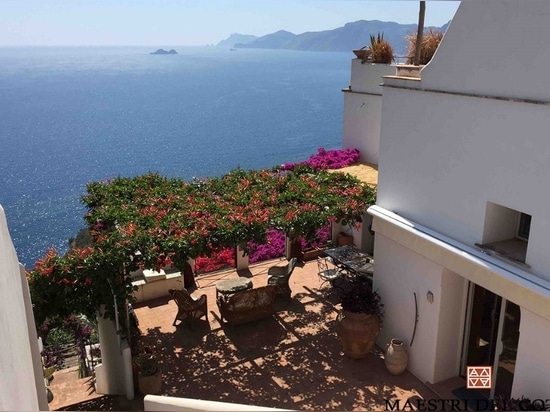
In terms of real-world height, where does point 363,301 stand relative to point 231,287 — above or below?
above

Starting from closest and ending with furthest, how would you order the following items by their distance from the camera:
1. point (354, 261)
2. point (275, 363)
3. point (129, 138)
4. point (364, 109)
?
point (275, 363) < point (354, 261) < point (364, 109) < point (129, 138)

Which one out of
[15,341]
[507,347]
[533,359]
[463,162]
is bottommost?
[507,347]

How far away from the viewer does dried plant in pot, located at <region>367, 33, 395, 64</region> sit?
693 inches

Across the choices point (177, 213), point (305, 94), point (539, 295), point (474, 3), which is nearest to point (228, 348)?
point (177, 213)

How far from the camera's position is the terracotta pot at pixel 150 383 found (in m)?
10.7

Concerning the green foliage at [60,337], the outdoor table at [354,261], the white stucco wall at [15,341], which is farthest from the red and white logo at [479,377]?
the green foliage at [60,337]

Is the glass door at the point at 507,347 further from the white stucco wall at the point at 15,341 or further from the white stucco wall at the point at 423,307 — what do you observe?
the white stucco wall at the point at 15,341

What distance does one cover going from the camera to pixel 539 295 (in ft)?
25.6

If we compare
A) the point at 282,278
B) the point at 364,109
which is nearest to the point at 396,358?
the point at 282,278

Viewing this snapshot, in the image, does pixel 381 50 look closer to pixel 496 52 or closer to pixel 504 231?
pixel 496 52

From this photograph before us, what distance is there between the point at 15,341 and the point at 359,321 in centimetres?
762

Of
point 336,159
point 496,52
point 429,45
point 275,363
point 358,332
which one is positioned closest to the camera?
point 496,52

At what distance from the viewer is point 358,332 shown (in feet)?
37.7

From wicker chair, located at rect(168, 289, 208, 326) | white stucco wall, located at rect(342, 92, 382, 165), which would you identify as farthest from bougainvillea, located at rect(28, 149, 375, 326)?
white stucco wall, located at rect(342, 92, 382, 165)
